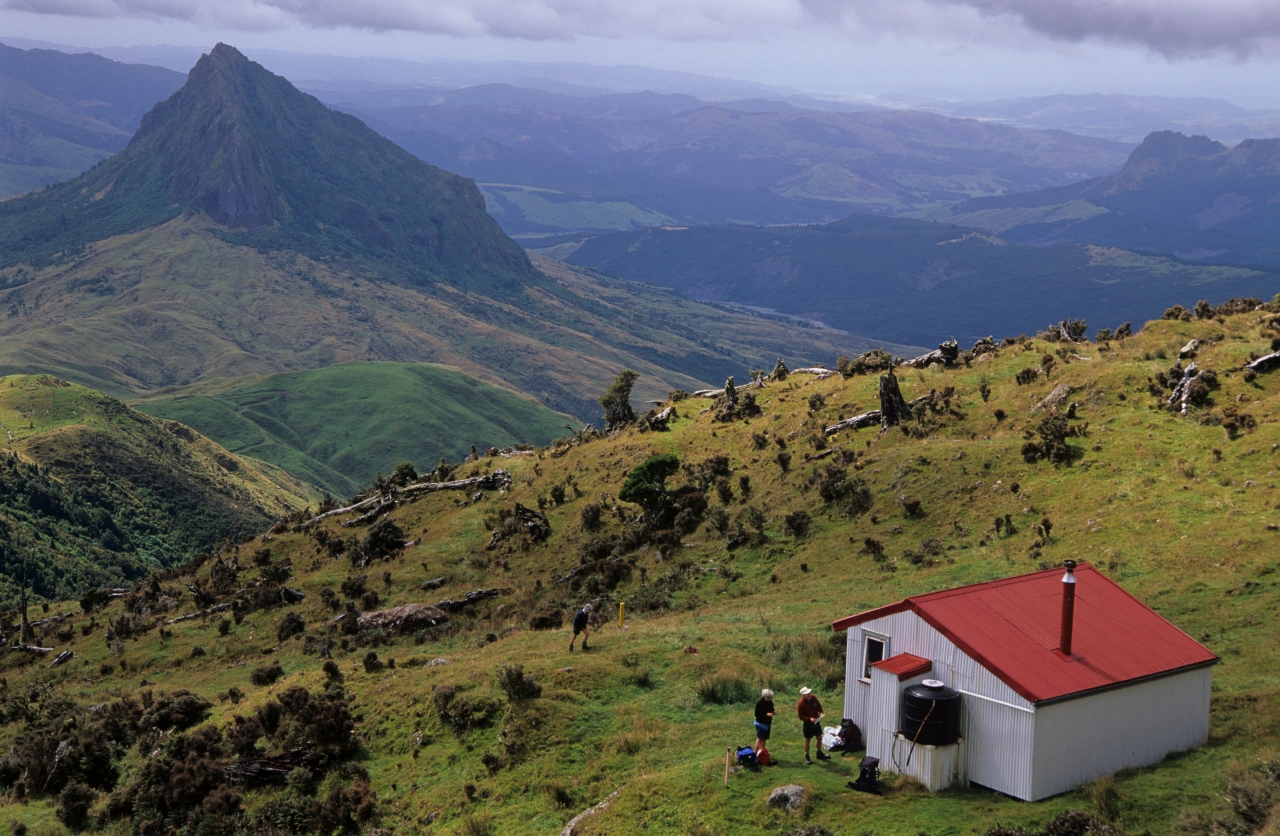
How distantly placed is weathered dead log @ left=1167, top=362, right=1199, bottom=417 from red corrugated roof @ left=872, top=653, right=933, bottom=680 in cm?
2899

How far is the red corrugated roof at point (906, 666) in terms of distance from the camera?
81.7 ft

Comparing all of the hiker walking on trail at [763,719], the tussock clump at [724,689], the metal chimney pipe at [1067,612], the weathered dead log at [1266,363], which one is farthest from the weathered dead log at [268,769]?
the weathered dead log at [1266,363]

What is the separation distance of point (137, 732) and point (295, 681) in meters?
5.47

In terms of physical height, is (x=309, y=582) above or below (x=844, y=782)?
below

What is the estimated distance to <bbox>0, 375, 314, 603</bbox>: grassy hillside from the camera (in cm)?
11894

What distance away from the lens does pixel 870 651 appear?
27.1 meters

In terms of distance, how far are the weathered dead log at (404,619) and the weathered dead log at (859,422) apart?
22.8 m

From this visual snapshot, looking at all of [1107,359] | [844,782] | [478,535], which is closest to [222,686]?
[478,535]

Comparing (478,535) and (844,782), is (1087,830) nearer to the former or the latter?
(844,782)

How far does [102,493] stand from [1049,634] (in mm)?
148935

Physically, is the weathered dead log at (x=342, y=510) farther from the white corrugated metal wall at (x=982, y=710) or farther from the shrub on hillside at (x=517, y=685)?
the white corrugated metal wall at (x=982, y=710)

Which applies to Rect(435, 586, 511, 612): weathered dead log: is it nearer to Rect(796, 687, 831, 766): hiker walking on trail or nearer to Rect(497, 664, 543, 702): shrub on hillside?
Rect(497, 664, 543, 702): shrub on hillside

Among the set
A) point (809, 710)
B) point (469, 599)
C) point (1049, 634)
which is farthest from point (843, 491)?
point (809, 710)

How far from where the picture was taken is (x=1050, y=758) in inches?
923
